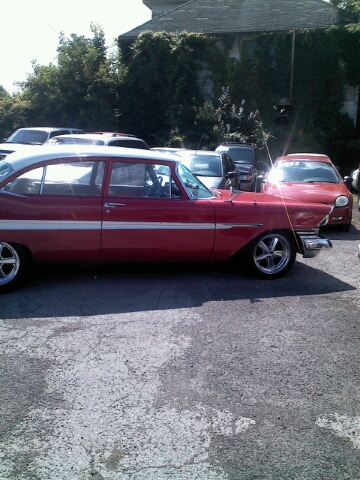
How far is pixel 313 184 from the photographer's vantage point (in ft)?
38.7

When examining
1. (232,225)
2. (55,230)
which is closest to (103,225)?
(55,230)

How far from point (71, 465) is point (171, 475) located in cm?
57

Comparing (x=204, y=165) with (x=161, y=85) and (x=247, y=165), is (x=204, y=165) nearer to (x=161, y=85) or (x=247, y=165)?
(x=247, y=165)

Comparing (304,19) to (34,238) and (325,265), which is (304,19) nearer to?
(325,265)

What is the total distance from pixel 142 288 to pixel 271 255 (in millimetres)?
1720

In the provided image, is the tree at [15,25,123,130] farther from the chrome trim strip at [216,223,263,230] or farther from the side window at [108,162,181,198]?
the chrome trim strip at [216,223,263,230]

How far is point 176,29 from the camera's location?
30.0 meters

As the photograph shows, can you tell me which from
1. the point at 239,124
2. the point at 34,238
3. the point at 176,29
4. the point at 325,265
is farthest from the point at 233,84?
the point at 34,238

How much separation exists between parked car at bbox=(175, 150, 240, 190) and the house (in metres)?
17.4

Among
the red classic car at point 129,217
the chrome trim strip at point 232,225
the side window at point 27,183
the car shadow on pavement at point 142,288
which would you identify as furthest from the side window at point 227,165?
the side window at point 27,183

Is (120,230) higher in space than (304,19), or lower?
lower

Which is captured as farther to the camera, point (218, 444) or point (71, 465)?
point (218, 444)

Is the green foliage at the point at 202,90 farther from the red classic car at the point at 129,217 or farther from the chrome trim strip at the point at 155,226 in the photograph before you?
the chrome trim strip at the point at 155,226

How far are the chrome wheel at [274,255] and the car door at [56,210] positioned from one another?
203cm
